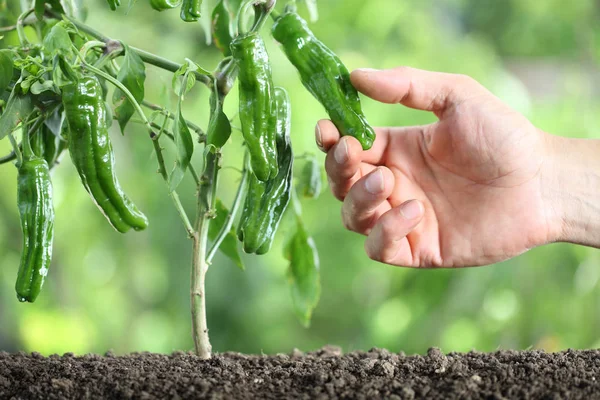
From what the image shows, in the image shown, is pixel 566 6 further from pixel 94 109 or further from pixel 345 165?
pixel 94 109

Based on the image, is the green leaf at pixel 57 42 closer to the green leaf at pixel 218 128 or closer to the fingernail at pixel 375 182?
the green leaf at pixel 218 128

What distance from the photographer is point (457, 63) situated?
10.2ft

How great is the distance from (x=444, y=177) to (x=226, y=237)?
1.54 feet

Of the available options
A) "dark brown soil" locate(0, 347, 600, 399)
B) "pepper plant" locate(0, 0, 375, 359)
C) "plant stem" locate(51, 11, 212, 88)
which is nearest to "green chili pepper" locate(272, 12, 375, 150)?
"pepper plant" locate(0, 0, 375, 359)

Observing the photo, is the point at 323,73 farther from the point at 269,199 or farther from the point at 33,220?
the point at 33,220

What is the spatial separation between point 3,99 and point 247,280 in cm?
247

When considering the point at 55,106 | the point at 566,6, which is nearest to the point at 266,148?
the point at 55,106

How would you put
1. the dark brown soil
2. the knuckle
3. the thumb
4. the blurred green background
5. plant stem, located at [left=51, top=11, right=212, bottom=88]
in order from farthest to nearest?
the blurred green background, the knuckle, the thumb, plant stem, located at [left=51, top=11, right=212, bottom=88], the dark brown soil

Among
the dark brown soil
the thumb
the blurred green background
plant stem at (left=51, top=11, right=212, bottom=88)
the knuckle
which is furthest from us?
the blurred green background

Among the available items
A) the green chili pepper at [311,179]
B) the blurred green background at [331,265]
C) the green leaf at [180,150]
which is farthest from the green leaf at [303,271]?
the blurred green background at [331,265]

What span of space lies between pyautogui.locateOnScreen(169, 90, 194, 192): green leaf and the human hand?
0.30 meters

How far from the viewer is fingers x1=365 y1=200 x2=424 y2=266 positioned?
115 centimetres

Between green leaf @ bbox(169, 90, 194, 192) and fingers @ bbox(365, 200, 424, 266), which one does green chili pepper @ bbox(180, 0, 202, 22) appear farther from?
fingers @ bbox(365, 200, 424, 266)

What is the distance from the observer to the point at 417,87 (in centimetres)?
117
